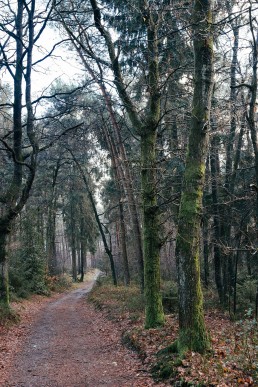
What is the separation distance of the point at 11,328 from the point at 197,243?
753 cm

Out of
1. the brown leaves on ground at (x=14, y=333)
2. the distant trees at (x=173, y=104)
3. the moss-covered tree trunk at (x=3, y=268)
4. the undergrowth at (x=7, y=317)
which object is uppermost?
the distant trees at (x=173, y=104)

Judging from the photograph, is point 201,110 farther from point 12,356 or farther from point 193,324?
point 12,356

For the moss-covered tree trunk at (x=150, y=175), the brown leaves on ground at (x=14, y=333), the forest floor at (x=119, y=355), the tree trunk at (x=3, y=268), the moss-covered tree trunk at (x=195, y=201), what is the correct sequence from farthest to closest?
the tree trunk at (x=3, y=268) < the moss-covered tree trunk at (x=150, y=175) < the brown leaves on ground at (x=14, y=333) < the moss-covered tree trunk at (x=195, y=201) < the forest floor at (x=119, y=355)

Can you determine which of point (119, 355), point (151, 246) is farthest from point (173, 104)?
point (119, 355)

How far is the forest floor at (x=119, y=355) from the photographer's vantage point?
5840mm

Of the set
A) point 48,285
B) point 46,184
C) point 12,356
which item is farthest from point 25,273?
point 12,356

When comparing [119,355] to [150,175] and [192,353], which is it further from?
[150,175]

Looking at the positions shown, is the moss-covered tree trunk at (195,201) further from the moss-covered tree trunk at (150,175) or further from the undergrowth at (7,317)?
the undergrowth at (7,317)

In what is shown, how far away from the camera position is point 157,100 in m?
9.62

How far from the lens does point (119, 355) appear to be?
8336 mm

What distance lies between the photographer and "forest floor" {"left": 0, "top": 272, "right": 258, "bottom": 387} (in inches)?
230

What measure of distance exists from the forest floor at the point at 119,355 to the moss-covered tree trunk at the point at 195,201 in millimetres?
520

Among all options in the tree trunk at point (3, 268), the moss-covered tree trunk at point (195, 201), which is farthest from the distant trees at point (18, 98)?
the moss-covered tree trunk at point (195, 201)

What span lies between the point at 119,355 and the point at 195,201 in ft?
13.3
